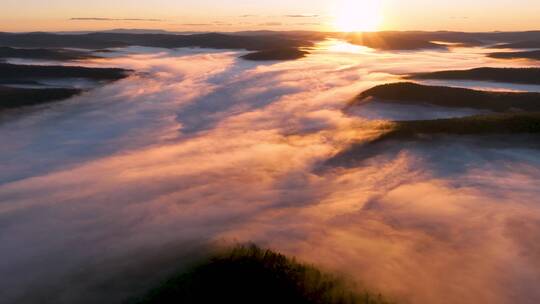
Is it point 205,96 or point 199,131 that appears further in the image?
point 205,96

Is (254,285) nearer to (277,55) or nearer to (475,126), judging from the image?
(475,126)

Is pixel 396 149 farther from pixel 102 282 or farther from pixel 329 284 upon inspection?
pixel 102 282

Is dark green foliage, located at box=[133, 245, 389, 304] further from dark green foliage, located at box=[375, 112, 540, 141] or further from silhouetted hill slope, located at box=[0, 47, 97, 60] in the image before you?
silhouetted hill slope, located at box=[0, 47, 97, 60]

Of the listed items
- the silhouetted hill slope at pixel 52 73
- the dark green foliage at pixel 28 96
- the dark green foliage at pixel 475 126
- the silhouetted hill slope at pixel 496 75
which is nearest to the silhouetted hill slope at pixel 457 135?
the dark green foliage at pixel 475 126

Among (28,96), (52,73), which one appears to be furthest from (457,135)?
(52,73)

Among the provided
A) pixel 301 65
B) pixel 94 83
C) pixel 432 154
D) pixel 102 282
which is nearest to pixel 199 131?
pixel 432 154

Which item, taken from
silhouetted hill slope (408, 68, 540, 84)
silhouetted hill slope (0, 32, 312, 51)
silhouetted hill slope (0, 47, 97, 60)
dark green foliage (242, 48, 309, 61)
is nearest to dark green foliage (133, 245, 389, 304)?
silhouetted hill slope (408, 68, 540, 84)
